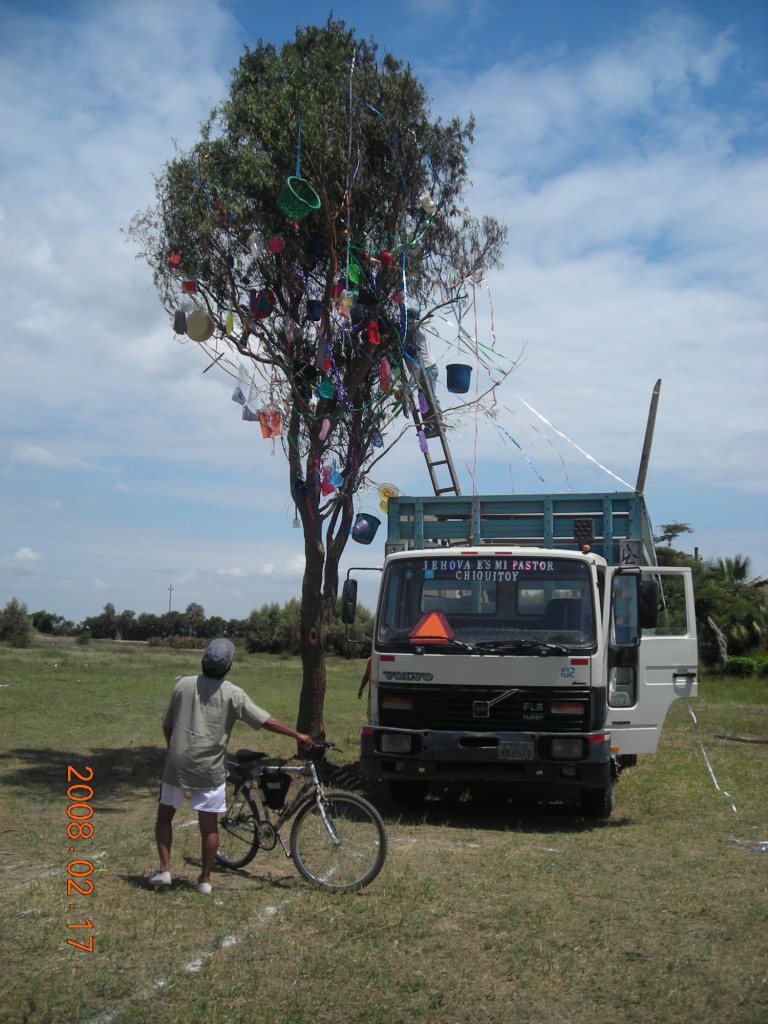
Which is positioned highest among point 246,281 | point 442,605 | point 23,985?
point 246,281

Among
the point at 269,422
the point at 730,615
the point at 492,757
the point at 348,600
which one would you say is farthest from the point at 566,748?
the point at 730,615

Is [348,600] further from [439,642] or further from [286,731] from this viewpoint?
[286,731]

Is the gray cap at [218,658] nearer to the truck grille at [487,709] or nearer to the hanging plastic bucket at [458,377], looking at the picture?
the truck grille at [487,709]

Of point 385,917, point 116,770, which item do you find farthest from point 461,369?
point 385,917

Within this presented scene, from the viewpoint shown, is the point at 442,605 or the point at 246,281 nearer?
the point at 442,605

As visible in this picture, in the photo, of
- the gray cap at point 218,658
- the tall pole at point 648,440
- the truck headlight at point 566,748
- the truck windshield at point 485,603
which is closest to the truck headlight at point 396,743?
the truck windshield at point 485,603

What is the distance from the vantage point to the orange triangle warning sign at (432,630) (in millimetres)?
9641

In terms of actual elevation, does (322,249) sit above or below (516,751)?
above

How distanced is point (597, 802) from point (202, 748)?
472 cm

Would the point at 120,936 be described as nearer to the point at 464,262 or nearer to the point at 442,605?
the point at 442,605

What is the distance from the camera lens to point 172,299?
1275 centimetres

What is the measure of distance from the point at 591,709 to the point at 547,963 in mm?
4009

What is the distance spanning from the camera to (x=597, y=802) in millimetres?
9969
